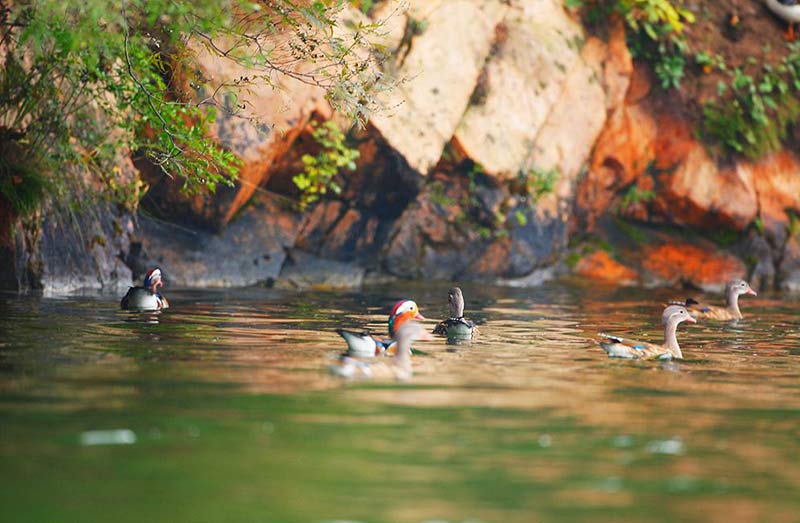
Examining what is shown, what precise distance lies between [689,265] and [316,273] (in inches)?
336

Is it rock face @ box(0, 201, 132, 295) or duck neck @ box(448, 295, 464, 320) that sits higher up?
rock face @ box(0, 201, 132, 295)

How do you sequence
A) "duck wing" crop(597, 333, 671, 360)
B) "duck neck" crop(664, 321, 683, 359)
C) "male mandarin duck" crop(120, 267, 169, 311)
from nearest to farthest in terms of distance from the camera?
"duck wing" crop(597, 333, 671, 360) < "duck neck" crop(664, 321, 683, 359) < "male mandarin duck" crop(120, 267, 169, 311)

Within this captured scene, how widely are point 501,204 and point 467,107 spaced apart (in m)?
2.03

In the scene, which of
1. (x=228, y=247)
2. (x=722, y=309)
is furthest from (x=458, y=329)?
(x=228, y=247)

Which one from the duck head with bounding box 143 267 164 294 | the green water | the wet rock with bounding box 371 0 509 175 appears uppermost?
the wet rock with bounding box 371 0 509 175

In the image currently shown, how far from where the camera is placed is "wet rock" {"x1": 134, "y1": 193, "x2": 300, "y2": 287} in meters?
21.0

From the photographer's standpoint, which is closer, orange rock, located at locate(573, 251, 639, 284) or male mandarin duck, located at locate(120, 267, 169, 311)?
male mandarin duck, located at locate(120, 267, 169, 311)

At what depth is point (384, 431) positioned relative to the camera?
7.54 meters

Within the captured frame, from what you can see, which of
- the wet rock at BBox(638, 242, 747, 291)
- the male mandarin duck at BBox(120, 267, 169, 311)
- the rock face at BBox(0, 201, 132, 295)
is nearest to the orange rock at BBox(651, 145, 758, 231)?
the wet rock at BBox(638, 242, 747, 291)

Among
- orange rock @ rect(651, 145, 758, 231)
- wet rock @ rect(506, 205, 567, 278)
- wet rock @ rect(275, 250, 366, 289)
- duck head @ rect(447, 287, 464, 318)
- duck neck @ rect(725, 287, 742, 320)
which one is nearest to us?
duck head @ rect(447, 287, 464, 318)

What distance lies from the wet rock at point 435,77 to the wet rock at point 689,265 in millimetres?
5933

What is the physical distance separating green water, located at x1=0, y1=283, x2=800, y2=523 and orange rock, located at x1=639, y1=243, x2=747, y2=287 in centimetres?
1385

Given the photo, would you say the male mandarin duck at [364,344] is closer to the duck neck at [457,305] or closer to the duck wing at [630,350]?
the duck wing at [630,350]

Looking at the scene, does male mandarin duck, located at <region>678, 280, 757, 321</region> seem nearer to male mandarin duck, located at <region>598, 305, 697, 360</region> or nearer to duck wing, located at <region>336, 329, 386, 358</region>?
male mandarin duck, located at <region>598, 305, 697, 360</region>
